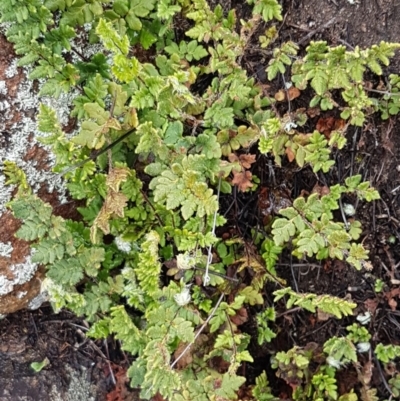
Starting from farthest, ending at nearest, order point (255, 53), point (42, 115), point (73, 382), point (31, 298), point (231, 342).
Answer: point (73, 382) → point (31, 298) → point (255, 53) → point (231, 342) → point (42, 115)

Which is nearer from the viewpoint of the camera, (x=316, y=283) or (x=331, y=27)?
(x=331, y=27)

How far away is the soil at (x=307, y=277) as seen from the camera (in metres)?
2.55

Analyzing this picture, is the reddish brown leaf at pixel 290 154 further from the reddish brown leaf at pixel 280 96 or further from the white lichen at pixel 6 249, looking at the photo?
the white lichen at pixel 6 249

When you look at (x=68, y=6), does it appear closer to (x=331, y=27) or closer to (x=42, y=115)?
(x=42, y=115)

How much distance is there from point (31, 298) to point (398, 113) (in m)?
2.09

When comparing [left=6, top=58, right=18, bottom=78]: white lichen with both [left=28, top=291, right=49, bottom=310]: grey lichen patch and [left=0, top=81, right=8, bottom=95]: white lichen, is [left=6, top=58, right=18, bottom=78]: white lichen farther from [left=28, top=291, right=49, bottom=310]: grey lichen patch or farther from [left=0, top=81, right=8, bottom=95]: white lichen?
[left=28, top=291, right=49, bottom=310]: grey lichen patch

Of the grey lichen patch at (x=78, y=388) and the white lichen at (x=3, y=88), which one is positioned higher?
the white lichen at (x=3, y=88)

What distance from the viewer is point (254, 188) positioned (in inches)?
103

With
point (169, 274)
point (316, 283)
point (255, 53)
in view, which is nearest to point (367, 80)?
point (255, 53)

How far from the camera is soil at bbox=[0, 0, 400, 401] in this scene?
2.55 metres

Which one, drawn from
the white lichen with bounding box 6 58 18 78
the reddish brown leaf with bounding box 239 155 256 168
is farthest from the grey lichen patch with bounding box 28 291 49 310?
the reddish brown leaf with bounding box 239 155 256 168

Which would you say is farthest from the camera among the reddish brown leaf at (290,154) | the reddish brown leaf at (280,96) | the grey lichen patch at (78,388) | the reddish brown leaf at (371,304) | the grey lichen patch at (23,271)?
the grey lichen patch at (78,388)

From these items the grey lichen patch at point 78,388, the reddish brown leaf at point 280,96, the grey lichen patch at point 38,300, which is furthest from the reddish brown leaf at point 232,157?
the grey lichen patch at point 78,388

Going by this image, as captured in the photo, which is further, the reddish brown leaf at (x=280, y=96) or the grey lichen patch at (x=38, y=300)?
the grey lichen patch at (x=38, y=300)
